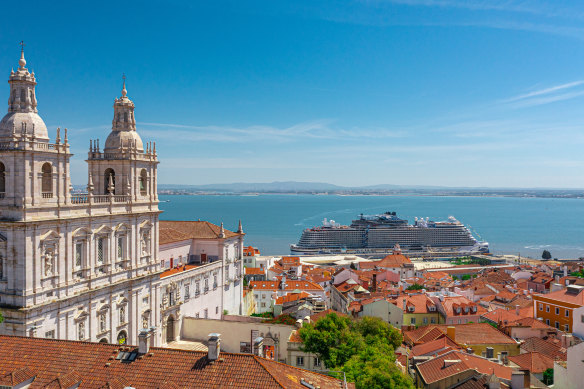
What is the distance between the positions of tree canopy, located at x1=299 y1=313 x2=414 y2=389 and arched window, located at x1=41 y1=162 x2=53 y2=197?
16191 millimetres

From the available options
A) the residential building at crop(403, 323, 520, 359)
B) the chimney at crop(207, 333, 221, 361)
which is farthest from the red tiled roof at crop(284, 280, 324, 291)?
the chimney at crop(207, 333, 221, 361)

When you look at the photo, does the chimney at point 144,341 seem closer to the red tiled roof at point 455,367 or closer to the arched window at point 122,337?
the red tiled roof at point 455,367

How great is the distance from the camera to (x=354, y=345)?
27000 mm

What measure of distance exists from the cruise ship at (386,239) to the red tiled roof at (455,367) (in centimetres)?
10835

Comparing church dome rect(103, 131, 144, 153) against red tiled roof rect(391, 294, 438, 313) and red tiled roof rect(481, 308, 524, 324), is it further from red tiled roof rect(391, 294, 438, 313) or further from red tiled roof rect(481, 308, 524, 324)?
red tiled roof rect(481, 308, 524, 324)

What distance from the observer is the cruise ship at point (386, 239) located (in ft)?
442

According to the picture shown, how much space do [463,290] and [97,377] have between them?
49.2 meters

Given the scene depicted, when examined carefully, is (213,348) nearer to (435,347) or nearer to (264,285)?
(435,347)

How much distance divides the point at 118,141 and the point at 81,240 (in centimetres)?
868

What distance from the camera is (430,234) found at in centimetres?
13912

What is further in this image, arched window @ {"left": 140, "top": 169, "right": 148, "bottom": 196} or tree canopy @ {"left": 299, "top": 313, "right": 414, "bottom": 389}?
arched window @ {"left": 140, "top": 169, "right": 148, "bottom": 196}

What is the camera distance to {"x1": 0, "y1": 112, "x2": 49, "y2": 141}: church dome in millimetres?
25859

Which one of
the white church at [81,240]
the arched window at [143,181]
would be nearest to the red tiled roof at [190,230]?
the white church at [81,240]

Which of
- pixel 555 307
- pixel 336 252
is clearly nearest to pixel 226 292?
pixel 555 307
